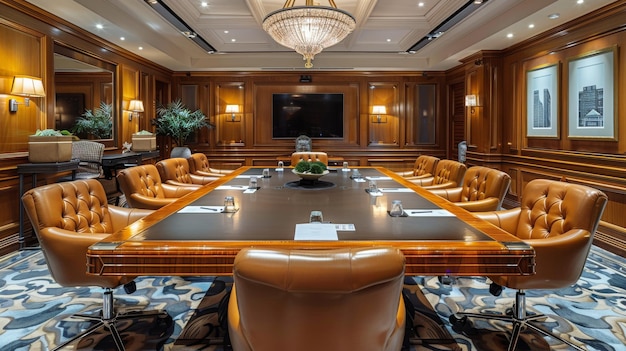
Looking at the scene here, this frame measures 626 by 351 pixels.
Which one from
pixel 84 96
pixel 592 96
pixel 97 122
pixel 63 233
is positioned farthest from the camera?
pixel 97 122

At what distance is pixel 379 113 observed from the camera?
862cm

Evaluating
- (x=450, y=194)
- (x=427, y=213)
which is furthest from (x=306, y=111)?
(x=427, y=213)

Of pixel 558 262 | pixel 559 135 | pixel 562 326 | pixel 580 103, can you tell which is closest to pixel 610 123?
pixel 580 103

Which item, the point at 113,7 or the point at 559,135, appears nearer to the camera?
the point at 113,7

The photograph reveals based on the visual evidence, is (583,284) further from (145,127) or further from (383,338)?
(145,127)

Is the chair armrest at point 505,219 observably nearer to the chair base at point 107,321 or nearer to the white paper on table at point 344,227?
the white paper on table at point 344,227

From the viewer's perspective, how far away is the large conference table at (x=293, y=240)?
147 centimetres

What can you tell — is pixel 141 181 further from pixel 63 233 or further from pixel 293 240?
pixel 293 240

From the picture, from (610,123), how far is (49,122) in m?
5.89

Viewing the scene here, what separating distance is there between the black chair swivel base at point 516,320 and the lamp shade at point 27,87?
417 cm

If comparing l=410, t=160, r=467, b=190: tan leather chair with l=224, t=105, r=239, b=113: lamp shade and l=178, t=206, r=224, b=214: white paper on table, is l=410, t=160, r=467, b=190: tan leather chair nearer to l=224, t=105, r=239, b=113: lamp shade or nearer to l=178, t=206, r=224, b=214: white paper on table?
l=178, t=206, r=224, b=214: white paper on table

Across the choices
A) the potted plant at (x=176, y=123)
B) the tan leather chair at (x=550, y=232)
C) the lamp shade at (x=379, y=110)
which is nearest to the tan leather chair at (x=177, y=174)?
the tan leather chair at (x=550, y=232)

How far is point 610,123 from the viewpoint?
4.18 metres

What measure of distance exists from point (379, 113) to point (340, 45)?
196cm
